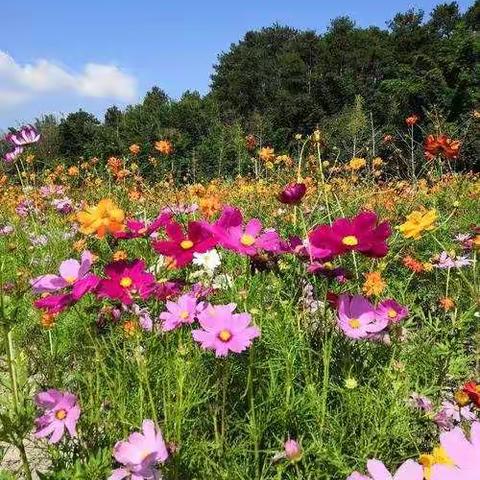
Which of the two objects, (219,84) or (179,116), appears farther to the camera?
(219,84)

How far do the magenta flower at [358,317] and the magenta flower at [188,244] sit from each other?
1.16ft

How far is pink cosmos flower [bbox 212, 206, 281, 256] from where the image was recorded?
4.03ft

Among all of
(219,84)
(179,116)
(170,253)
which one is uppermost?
(219,84)

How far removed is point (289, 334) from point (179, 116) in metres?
29.5

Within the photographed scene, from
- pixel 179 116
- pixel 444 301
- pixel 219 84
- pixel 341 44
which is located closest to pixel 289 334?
pixel 444 301

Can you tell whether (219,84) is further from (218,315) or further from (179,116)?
(218,315)

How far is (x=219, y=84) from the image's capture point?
41.7 meters

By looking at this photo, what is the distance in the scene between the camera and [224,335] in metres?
1.18

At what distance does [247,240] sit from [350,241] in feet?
0.74

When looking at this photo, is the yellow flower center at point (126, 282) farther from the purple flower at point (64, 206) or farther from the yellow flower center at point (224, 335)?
the purple flower at point (64, 206)

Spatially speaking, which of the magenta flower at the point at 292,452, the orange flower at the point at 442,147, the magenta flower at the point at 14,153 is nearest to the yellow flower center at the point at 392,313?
the magenta flower at the point at 292,452

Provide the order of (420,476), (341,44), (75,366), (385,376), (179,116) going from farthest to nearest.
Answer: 1. (341,44)
2. (179,116)
3. (75,366)
4. (385,376)
5. (420,476)

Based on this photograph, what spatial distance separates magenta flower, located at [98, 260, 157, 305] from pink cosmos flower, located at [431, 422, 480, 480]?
83 cm

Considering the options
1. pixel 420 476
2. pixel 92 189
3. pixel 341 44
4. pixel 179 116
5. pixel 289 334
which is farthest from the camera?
pixel 341 44
